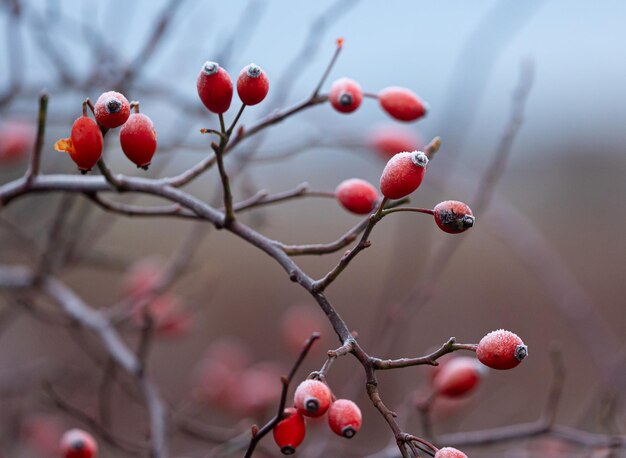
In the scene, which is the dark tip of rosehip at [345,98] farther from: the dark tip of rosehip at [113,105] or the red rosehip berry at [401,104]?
the dark tip of rosehip at [113,105]

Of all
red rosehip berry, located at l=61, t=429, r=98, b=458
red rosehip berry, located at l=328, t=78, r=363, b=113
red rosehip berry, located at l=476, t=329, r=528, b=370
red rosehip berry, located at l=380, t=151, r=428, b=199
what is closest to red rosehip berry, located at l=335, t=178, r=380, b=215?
red rosehip berry, located at l=328, t=78, r=363, b=113

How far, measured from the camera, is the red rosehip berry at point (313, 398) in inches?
34.8

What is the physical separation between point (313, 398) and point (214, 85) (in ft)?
1.57

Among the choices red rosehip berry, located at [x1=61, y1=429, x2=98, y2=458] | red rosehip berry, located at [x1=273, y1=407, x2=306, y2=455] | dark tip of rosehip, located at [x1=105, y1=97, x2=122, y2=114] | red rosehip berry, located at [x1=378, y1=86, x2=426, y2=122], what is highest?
red rosehip berry, located at [x1=378, y1=86, x2=426, y2=122]

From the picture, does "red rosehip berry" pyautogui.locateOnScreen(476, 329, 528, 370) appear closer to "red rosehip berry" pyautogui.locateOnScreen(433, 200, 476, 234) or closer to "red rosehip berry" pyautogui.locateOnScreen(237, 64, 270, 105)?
"red rosehip berry" pyautogui.locateOnScreen(433, 200, 476, 234)

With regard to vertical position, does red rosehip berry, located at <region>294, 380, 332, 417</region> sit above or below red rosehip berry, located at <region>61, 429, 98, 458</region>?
above

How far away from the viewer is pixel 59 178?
1.32 m

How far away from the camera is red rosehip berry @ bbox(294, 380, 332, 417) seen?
88cm

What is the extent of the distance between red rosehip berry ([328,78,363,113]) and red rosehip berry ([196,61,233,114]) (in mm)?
291

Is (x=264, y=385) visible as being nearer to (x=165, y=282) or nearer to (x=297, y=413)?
(x=165, y=282)

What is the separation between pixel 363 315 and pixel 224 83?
4354 millimetres

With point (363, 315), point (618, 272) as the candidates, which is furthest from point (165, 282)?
point (618, 272)

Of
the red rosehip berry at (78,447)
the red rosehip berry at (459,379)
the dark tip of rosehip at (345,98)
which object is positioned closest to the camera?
the red rosehip berry at (78,447)

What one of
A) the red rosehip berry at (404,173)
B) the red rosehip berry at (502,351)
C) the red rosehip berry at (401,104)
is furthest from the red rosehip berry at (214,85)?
the red rosehip berry at (502,351)
